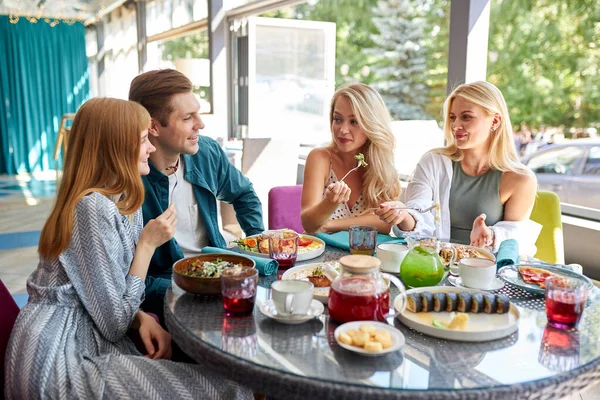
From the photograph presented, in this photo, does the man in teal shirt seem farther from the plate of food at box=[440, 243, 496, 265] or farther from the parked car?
the parked car

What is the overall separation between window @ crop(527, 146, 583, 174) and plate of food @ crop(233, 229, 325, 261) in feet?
7.83

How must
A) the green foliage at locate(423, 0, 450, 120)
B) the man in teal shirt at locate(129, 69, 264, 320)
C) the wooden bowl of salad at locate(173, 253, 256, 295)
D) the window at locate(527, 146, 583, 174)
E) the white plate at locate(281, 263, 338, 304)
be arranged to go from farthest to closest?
1. the green foliage at locate(423, 0, 450, 120)
2. the window at locate(527, 146, 583, 174)
3. the man in teal shirt at locate(129, 69, 264, 320)
4. the white plate at locate(281, 263, 338, 304)
5. the wooden bowl of salad at locate(173, 253, 256, 295)

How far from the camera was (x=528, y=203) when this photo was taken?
6.60ft

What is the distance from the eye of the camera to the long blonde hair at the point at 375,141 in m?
2.14

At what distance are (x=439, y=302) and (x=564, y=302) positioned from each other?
25 cm

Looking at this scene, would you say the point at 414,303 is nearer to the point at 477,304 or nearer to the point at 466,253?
the point at 477,304

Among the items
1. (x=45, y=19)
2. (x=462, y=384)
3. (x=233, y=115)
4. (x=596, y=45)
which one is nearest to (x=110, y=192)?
(x=462, y=384)

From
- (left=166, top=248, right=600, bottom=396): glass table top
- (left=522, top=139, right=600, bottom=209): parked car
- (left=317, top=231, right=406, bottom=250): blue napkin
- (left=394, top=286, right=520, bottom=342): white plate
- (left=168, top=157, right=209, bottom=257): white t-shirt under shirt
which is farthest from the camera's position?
(left=522, top=139, right=600, bottom=209): parked car

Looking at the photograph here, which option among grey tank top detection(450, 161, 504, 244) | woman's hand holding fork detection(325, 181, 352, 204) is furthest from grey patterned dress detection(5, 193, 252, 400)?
grey tank top detection(450, 161, 504, 244)

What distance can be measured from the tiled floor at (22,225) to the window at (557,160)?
1.57 metres

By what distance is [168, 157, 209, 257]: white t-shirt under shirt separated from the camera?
1.95 metres

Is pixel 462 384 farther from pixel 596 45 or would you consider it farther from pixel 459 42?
pixel 596 45

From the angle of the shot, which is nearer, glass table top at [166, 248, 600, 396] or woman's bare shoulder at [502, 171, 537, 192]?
glass table top at [166, 248, 600, 396]

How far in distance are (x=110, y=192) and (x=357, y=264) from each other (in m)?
0.71
